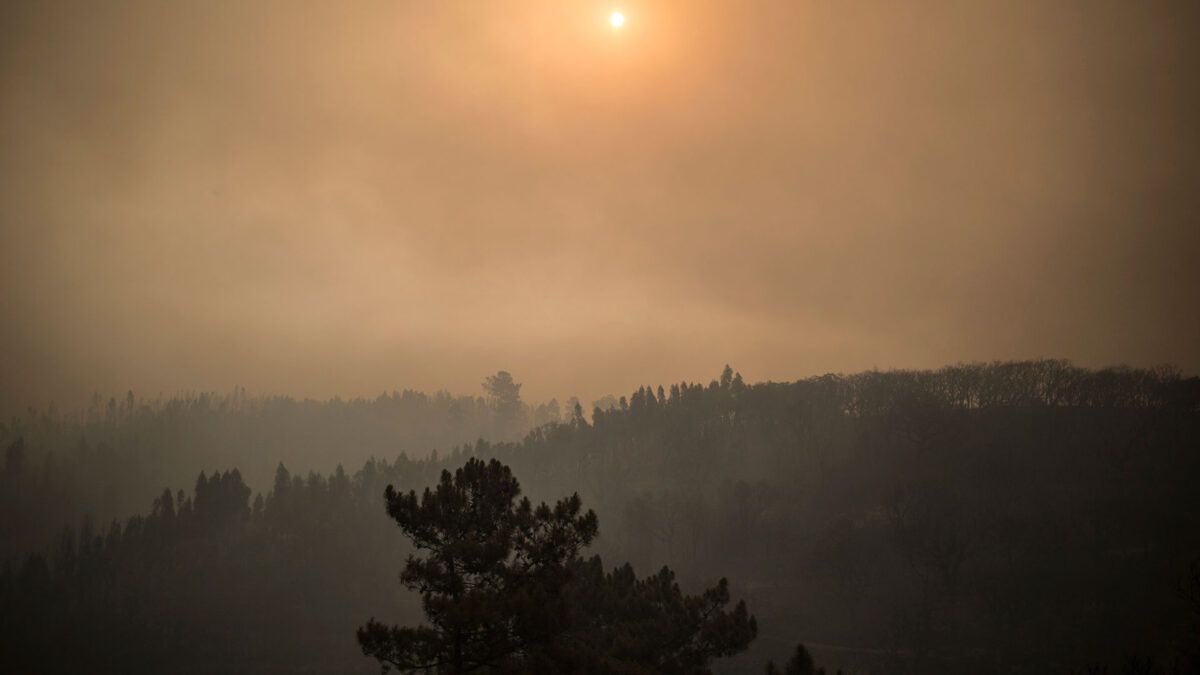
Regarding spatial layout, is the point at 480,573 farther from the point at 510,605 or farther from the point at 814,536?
the point at 814,536

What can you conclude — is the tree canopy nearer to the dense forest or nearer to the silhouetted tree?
the silhouetted tree

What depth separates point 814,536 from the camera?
114625 mm

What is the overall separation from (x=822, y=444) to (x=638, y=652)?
123553mm

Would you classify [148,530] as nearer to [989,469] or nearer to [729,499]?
[729,499]

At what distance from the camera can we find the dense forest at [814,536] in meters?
83.6

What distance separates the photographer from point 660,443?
162 meters

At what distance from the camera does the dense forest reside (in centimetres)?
8356

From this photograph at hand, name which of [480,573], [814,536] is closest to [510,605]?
[480,573]

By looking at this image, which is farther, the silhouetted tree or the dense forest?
the dense forest

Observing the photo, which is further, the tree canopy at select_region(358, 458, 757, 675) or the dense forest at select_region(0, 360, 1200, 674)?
the dense forest at select_region(0, 360, 1200, 674)

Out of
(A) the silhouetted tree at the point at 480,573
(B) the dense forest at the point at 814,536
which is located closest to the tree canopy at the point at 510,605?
(A) the silhouetted tree at the point at 480,573

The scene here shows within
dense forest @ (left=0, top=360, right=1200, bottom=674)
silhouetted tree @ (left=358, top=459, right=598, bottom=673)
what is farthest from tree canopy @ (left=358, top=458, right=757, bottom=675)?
dense forest @ (left=0, top=360, right=1200, bottom=674)

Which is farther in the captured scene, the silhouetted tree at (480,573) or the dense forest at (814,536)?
the dense forest at (814,536)

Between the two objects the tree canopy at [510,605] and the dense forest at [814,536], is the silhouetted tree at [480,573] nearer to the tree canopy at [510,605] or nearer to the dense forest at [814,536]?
the tree canopy at [510,605]
